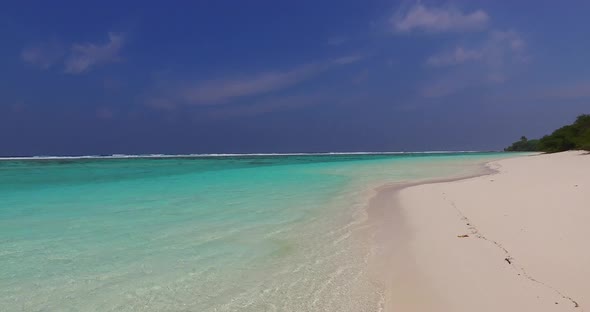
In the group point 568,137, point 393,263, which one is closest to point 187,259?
point 393,263

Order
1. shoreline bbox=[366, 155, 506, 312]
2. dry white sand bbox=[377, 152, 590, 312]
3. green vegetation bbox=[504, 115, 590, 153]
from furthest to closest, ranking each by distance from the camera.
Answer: green vegetation bbox=[504, 115, 590, 153] → shoreline bbox=[366, 155, 506, 312] → dry white sand bbox=[377, 152, 590, 312]

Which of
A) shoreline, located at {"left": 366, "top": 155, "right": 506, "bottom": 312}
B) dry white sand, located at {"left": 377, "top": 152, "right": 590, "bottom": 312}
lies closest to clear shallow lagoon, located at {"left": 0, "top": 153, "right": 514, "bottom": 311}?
shoreline, located at {"left": 366, "top": 155, "right": 506, "bottom": 312}

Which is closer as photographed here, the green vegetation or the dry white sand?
the dry white sand

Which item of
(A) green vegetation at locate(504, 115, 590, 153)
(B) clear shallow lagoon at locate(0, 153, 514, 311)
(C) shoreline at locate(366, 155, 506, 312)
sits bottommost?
(C) shoreline at locate(366, 155, 506, 312)

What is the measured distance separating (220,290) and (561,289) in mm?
2748

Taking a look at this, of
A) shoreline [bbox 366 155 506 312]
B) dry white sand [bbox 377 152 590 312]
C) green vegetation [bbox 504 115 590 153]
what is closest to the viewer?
dry white sand [bbox 377 152 590 312]

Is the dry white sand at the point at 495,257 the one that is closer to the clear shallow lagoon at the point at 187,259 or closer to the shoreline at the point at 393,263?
the shoreline at the point at 393,263

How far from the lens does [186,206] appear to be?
8.17m

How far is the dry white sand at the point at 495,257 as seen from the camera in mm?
2738

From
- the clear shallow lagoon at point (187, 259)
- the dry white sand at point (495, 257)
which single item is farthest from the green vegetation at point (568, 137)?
the clear shallow lagoon at point (187, 259)

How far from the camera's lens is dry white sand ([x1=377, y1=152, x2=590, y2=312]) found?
274 cm

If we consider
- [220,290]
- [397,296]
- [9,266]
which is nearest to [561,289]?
[397,296]

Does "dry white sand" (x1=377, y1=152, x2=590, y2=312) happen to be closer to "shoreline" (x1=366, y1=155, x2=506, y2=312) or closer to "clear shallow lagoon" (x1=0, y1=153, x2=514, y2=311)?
"shoreline" (x1=366, y1=155, x2=506, y2=312)

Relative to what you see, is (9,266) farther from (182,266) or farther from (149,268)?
(182,266)
